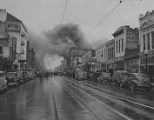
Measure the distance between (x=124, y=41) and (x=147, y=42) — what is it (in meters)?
11.4

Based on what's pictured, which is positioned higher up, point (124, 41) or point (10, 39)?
point (10, 39)

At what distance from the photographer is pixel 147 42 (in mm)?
43250

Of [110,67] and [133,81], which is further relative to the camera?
[110,67]

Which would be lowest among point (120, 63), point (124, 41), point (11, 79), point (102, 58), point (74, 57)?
point (11, 79)

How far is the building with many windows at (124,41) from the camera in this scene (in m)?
54.1

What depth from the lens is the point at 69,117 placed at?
10.9 meters

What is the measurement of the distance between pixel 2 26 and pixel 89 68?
1273 inches

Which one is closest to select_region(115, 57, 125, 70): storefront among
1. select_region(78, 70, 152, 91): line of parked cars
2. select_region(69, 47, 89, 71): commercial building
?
select_region(78, 70, 152, 91): line of parked cars

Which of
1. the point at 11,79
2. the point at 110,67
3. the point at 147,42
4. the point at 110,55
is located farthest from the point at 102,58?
the point at 11,79

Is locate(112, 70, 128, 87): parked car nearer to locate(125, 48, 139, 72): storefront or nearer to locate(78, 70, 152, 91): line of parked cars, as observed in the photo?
locate(78, 70, 152, 91): line of parked cars

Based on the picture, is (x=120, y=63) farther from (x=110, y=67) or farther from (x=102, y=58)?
(x=102, y=58)

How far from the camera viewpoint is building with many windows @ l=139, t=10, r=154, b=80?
41219mm

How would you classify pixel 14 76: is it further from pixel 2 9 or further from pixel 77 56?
pixel 77 56

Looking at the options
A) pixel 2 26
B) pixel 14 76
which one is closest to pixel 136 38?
pixel 14 76
